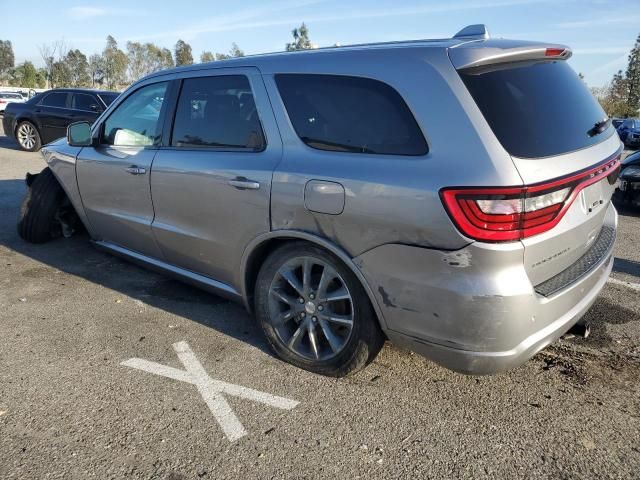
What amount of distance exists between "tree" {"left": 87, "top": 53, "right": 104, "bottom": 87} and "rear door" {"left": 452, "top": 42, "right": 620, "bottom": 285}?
240 ft

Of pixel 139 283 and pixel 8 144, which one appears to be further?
pixel 8 144

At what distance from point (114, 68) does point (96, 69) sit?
2.74 m

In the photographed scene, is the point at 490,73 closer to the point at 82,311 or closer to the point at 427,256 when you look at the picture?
the point at 427,256

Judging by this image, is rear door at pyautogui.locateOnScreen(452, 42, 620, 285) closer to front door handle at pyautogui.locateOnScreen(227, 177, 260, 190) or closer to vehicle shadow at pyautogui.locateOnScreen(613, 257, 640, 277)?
front door handle at pyautogui.locateOnScreen(227, 177, 260, 190)

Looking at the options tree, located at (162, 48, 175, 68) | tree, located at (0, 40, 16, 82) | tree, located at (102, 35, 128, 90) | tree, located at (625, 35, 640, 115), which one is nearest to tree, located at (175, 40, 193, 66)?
tree, located at (162, 48, 175, 68)

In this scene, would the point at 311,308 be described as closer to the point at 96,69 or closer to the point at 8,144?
the point at 8,144

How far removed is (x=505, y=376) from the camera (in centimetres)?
301

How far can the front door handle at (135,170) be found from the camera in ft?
12.3

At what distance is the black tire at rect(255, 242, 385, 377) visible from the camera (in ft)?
8.82

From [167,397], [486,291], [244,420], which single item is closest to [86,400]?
[167,397]

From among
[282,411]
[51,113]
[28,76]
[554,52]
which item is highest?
[28,76]

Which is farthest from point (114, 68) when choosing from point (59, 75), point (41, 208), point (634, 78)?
point (41, 208)

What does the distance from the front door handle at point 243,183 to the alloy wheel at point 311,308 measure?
0.48m

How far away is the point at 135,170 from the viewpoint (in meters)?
3.81
